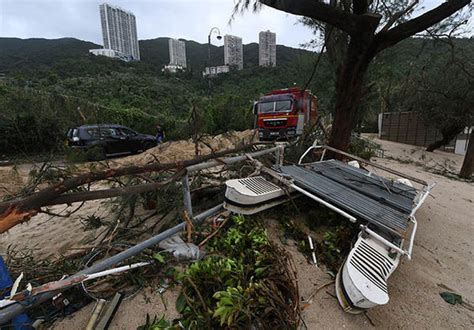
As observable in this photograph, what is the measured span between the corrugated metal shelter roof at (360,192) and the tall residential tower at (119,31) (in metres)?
59.4

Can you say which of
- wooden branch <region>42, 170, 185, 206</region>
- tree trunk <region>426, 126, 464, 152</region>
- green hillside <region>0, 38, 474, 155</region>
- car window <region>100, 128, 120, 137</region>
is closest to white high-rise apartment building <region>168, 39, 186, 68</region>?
green hillside <region>0, 38, 474, 155</region>

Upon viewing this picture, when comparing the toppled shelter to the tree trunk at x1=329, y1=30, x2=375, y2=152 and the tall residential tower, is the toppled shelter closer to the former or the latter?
the tree trunk at x1=329, y1=30, x2=375, y2=152

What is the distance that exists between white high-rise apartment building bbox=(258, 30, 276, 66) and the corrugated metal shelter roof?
44.9 meters

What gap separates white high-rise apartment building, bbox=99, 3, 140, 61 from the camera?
52.6 m

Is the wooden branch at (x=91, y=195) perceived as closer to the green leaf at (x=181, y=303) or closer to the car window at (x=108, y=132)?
the green leaf at (x=181, y=303)

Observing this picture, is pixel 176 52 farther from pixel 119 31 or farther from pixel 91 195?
pixel 91 195

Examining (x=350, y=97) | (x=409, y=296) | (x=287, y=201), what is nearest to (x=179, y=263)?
(x=287, y=201)

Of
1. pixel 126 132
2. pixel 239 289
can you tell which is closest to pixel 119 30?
pixel 126 132

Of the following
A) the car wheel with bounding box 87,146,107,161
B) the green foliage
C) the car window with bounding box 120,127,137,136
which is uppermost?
the car window with bounding box 120,127,137,136

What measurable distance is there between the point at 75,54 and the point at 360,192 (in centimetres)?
5506

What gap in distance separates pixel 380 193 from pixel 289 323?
242cm

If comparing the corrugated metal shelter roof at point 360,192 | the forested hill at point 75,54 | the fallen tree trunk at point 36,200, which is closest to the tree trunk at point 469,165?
the corrugated metal shelter roof at point 360,192

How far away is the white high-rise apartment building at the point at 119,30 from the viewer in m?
52.6

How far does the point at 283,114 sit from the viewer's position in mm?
11508
